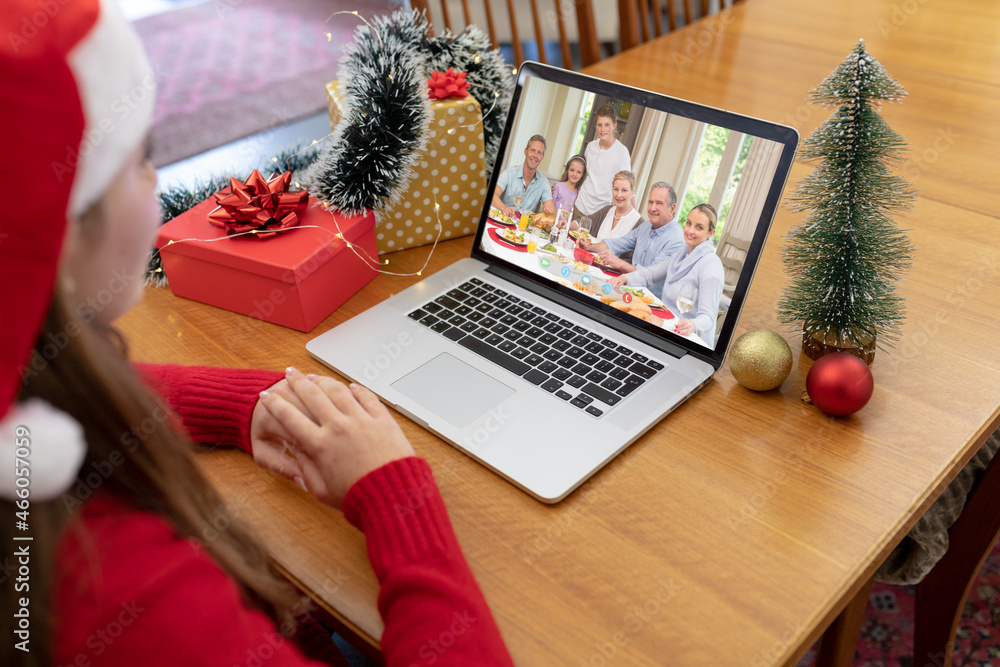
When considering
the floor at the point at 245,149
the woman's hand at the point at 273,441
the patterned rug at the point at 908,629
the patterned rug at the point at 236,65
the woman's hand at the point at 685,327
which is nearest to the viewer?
the woman's hand at the point at 273,441

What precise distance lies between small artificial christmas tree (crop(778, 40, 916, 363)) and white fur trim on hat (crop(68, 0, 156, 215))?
0.60m

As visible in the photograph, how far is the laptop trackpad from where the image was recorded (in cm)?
73

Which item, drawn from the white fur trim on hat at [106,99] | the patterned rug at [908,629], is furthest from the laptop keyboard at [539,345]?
the patterned rug at [908,629]

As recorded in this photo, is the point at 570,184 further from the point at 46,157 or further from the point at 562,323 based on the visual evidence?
the point at 46,157

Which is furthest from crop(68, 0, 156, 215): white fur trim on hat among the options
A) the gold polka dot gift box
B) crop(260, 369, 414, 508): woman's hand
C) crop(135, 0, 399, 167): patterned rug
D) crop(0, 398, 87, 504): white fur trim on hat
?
crop(135, 0, 399, 167): patterned rug

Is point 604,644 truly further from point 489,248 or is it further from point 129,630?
point 489,248

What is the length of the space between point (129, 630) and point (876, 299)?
71 cm

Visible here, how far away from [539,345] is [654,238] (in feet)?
0.56

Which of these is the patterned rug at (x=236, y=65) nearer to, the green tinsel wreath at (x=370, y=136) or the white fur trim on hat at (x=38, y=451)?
the green tinsel wreath at (x=370, y=136)

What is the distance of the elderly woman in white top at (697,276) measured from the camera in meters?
0.76

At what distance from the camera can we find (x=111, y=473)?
0.50 meters

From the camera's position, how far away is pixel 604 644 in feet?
1.76

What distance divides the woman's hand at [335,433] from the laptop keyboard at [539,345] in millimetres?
163

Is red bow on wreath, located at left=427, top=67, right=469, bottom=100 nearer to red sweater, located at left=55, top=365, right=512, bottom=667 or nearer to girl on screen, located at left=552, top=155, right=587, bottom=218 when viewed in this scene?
girl on screen, located at left=552, top=155, right=587, bottom=218
